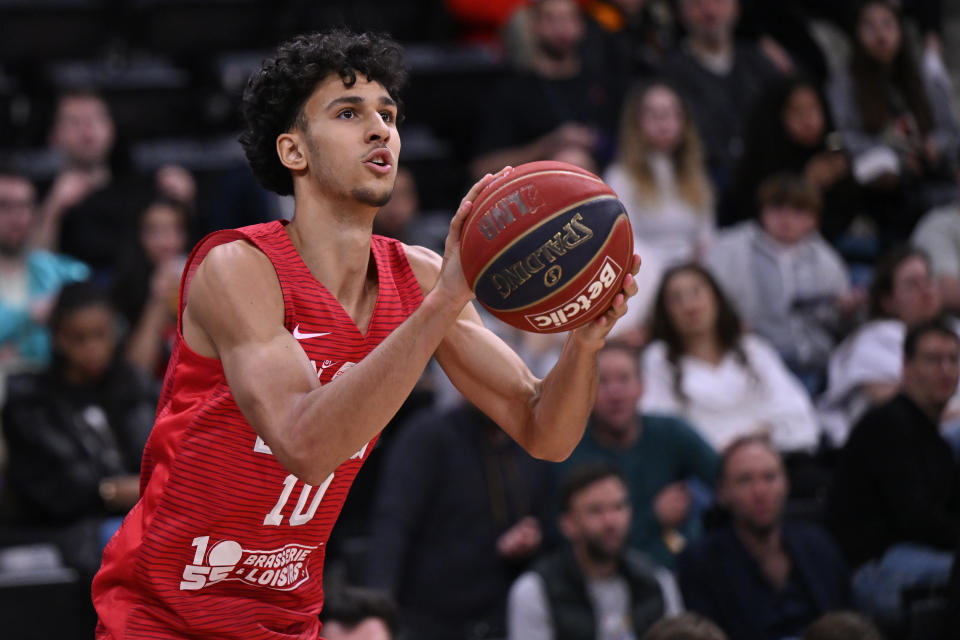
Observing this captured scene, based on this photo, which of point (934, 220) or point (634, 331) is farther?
point (934, 220)

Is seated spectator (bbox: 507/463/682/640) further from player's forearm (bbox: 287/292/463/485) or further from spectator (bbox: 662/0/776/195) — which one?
spectator (bbox: 662/0/776/195)

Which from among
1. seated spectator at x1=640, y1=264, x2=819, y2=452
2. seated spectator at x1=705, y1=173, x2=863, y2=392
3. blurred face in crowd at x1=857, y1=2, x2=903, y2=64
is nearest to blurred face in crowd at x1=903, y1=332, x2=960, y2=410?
seated spectator at x1=640, y1=264, x2=819, y2=452

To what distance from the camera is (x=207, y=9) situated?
926 centimetres

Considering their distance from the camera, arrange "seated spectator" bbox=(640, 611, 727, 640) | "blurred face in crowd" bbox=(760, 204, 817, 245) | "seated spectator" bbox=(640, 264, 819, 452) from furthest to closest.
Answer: "blurred face in crowd" bbox=(760, 204, 817, 245)
"seated spectator" bbox=(640, 264, 819, 452)
"seated spectator" bbox=(640, 611, 727, 640)

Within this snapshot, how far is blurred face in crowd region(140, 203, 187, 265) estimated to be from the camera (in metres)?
6.96

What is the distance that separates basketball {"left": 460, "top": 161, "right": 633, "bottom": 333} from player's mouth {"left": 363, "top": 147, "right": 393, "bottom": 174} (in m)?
0.26

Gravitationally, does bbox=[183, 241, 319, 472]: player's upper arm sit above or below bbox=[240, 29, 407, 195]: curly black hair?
below

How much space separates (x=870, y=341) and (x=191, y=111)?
4601 mm

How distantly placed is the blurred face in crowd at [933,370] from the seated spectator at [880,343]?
2.61ft

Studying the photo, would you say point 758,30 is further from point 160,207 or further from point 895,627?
point 895,627

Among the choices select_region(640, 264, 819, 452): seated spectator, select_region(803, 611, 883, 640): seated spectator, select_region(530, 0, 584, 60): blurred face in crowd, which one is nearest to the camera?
select_region(803, 611, 883, 640): seated spectator

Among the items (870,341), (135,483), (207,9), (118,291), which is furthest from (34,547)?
(207,9)

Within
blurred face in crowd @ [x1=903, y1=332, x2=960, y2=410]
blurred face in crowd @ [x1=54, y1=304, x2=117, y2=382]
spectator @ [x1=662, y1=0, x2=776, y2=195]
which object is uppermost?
spectator @ [x1=662, y1=0, x2=776, y2=195]

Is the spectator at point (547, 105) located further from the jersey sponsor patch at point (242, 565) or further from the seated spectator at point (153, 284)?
the jersey sponsor patch at point (242, 565)
